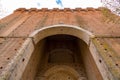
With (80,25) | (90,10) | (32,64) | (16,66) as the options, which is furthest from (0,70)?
(90,10)

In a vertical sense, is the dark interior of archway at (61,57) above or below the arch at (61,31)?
below

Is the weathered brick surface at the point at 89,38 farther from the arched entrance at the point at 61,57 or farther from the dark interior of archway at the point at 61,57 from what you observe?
the dark interior of archway at the point at 61,57

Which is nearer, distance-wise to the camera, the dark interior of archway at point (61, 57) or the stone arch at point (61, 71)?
the dark interior of archway at point (61, 57)

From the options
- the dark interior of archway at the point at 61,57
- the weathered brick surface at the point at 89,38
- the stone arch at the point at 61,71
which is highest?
the weathered brick surface at the point at 89,38

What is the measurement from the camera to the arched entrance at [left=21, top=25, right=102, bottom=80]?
787cm

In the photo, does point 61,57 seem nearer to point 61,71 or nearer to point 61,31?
point 61,71

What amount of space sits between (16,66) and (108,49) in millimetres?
2577

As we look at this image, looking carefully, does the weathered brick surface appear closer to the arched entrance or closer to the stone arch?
the arched entrance

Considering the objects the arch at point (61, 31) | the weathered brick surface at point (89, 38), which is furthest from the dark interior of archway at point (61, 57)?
the weathered brick surface at point (89, 38)

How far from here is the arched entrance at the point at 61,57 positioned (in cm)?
787

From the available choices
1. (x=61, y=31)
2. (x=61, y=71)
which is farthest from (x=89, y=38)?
(x=61, y=71)

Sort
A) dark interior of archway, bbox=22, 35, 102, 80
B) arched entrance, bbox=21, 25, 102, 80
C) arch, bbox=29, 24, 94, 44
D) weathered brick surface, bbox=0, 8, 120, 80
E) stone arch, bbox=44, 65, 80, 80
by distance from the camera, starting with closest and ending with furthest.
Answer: weathered brick surface, bbox=0, 8, 120, 80
arch, bbox=29, 24, 94, 44
arched entrance, bbox=21, 25, 102, 80
dark interior of archway, bbox=22, 35, 102, 80
stone arch, bbox=44, 65, 80, 80

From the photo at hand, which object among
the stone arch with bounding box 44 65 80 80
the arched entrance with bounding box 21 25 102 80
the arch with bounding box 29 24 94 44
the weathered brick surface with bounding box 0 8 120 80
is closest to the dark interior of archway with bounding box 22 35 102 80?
the arched entrance with bounding box 21 25 102 80

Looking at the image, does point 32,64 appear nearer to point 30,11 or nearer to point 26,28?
point 26,28
